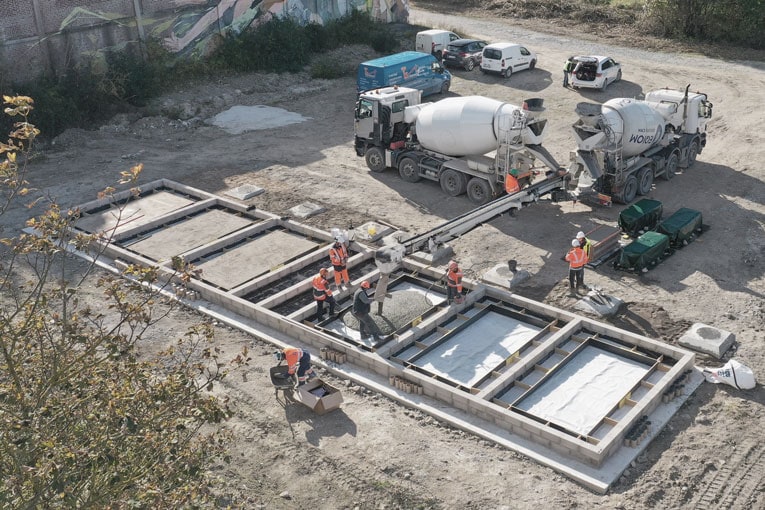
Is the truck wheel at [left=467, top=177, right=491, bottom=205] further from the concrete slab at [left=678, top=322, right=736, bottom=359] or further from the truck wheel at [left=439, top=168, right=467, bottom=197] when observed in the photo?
the concrete slab at [left=678, top=322, right=736, bottom=359]

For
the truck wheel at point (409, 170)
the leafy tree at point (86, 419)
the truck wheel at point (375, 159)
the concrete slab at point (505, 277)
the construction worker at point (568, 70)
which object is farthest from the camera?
the construction worker at point (568, 70)

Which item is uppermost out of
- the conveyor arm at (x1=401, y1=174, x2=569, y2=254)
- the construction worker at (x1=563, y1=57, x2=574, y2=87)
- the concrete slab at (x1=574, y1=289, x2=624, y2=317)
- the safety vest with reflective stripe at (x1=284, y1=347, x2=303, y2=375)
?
the construction worker at (x1=563, y1=57, x2=574, y2=87)

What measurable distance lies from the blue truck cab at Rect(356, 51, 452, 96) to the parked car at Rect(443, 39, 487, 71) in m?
2.84

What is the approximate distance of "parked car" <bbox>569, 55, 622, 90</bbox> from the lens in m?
34.1

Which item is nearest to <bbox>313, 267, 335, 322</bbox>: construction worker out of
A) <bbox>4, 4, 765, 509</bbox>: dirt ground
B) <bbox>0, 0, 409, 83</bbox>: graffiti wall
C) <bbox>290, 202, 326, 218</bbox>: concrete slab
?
<bbox>4, 4, 765, 509</bbox>: dirt ground

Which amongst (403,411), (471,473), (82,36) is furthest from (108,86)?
(471,473)

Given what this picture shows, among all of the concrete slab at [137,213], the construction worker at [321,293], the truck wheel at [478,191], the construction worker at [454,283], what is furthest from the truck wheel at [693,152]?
the concrete slab at [137,213]

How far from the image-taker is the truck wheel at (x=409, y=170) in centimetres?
2505

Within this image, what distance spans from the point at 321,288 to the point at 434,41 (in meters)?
25.6

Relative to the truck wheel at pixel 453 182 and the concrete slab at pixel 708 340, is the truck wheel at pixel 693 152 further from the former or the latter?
the concrete slab at pixel 708 340

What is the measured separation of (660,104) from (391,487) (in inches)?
676

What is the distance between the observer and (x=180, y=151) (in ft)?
95.9

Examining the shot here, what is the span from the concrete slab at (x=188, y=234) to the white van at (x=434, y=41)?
2016cm

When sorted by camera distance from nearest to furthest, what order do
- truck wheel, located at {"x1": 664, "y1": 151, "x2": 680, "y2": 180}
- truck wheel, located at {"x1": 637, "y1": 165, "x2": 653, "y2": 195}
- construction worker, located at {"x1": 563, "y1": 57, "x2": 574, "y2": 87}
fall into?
1. truck wheel, located at {"x1": 637, "y1": 165, "x2": 653, "y2": 195}
2. truck wheel, located at {"x1": 664, "y1": 151, "x2": 680, "y2": 180}
3. construction worker, located at {"x1": 563, "y1": 57, "x2": 574, "y2": 87}
